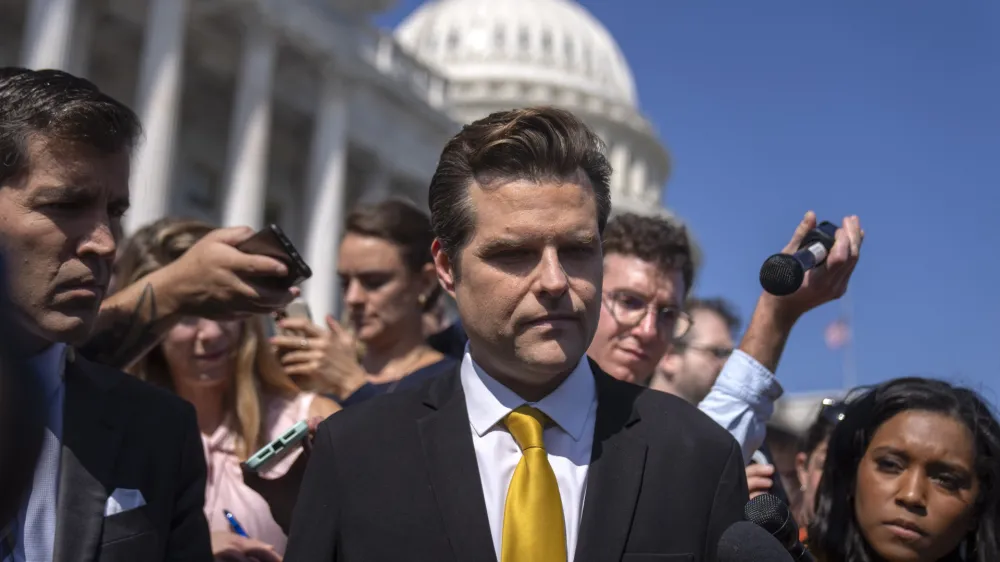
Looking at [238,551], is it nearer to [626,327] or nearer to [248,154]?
[626,327]

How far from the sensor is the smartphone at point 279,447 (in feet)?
9.91

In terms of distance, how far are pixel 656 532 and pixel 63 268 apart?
170cm

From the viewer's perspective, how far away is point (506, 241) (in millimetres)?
2623

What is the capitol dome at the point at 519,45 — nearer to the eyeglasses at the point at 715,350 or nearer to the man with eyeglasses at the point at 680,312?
the eyeglasses at the point at 715,350

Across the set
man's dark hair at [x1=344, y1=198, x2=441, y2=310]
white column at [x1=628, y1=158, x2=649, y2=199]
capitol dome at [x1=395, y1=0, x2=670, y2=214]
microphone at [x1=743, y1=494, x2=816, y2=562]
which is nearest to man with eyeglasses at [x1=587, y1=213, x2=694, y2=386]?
man's dark hair at [x1=344, y1=198, x2=441, y2=310]

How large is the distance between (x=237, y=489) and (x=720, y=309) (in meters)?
4.76

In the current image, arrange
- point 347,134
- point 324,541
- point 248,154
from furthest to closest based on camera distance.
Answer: point 347,134
point 248,154
point 324,541

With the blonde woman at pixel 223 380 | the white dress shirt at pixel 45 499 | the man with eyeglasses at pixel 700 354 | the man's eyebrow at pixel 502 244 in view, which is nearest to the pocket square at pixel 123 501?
the white dress shirt at pixel 45 499

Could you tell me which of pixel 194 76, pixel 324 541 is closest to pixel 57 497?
pixel 324 541

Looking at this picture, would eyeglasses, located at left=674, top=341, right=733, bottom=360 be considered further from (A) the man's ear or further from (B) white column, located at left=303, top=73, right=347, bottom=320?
(B) white column, located at left=303, top=73, right=347, bottom=320

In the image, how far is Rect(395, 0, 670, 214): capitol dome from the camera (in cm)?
7738

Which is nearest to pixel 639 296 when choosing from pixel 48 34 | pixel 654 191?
pixel 48 34

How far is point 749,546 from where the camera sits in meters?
2.09

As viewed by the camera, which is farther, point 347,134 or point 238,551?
point 347,134
